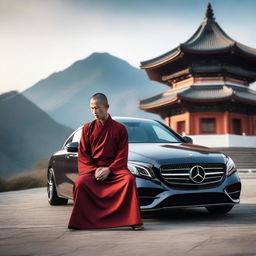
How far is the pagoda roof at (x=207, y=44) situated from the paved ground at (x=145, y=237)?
23.7 meters

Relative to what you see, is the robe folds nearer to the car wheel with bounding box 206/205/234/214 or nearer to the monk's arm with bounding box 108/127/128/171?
the monk's arm with bounding box 108/127/128/171

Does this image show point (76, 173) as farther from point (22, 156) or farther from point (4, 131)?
point (4, 131)

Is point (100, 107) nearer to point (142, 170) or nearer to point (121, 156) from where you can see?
point (121, 156)

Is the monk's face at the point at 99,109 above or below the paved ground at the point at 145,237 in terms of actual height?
above

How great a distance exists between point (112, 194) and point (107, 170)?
27 cm

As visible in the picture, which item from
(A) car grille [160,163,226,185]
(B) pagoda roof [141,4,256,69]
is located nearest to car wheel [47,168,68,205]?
(A) car grille [160,163,226,185]

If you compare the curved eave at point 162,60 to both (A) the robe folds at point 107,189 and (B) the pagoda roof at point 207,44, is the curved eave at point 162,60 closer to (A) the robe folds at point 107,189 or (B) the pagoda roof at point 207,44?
(B) the pagoda roof at point 207,44

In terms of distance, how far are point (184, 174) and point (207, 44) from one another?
26775 millimetres

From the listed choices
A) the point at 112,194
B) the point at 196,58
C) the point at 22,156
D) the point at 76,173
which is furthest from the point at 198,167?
the point at 22,156

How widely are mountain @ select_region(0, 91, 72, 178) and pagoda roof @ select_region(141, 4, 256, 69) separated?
70.0 m

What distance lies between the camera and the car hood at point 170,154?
20.5ft

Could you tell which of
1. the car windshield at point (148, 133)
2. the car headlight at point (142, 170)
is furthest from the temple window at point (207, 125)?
the car headlight at point (142, 170)

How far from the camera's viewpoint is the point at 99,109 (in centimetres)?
570

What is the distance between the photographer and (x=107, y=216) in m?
5.61
